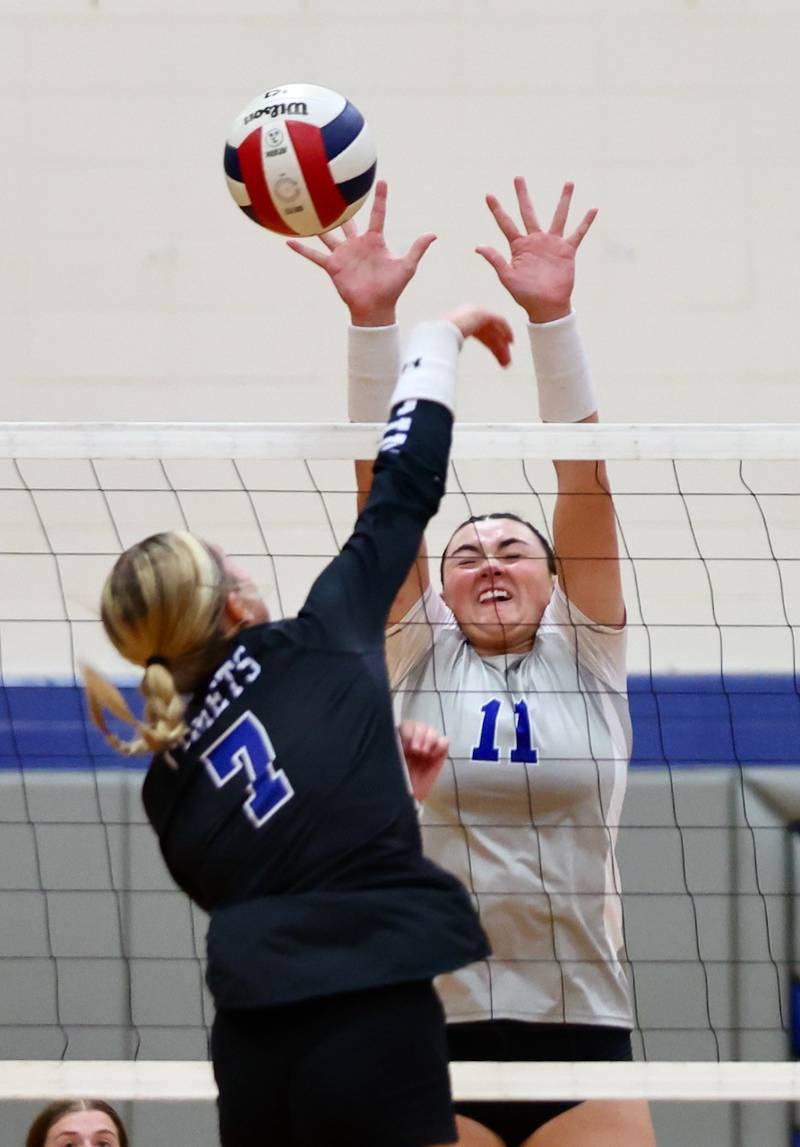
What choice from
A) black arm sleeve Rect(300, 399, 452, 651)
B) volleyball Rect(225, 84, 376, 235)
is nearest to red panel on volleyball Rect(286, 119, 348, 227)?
volleyball Rect(225, 84, 376, 235)

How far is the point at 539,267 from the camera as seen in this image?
9.53 ft

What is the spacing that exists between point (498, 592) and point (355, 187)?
0.84 m

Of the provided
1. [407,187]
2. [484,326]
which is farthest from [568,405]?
[407,187]

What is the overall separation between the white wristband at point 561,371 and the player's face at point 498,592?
0.27 meters

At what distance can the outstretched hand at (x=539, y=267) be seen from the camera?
2869mm

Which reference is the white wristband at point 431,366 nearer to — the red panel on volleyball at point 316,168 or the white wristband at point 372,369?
the white wristband at point 372,369

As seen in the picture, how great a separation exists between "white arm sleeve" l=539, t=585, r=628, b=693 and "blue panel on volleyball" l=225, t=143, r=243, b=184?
105 centimetres

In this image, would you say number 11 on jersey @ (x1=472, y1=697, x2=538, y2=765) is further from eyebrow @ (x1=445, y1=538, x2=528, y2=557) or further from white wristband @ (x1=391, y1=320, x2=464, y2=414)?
white wristband @ (x1=391, y1=320, x2=464, y2=414)

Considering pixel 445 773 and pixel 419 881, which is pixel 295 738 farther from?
pixel 445 773

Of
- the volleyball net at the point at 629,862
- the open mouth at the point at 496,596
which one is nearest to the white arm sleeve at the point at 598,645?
the open mouth at the point at 496,596

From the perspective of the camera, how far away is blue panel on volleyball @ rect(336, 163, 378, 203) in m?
3.04

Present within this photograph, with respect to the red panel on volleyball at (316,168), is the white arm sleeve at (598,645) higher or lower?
lower

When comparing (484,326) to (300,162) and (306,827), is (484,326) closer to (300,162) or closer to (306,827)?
(300,162)

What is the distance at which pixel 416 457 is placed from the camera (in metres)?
2.06
